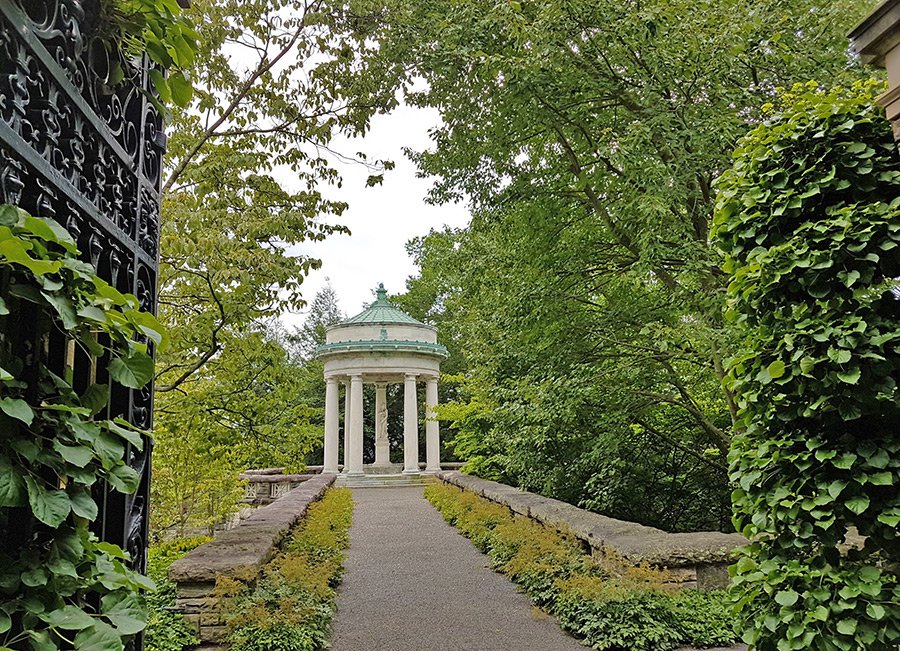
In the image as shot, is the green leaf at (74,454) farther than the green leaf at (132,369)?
No

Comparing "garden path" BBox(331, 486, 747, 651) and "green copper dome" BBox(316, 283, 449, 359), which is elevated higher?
"green copper dome" BBox(316, 283, 449, 359)

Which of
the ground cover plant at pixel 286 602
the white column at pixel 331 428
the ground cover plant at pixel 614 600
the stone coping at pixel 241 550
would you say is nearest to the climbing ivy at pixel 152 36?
the ground cover plant at pixel 614 600

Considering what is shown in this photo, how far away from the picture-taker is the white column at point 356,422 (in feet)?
79.7

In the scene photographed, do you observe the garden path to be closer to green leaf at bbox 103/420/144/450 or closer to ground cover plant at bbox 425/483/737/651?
ground cover plant at bbox 425/483/737/651

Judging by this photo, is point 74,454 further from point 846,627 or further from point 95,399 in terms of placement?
point 846,627

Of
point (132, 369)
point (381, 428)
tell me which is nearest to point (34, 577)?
point (132, 369)

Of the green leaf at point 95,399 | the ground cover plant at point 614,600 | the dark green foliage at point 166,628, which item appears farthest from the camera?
the ground cover plant at point 614,600

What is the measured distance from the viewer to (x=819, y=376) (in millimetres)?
3402

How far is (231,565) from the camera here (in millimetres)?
5414

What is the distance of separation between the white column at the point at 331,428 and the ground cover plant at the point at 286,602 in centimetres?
1591

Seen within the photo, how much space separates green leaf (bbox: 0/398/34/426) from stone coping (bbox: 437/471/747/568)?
4345 millimetres

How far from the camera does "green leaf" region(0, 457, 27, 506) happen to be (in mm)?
1242

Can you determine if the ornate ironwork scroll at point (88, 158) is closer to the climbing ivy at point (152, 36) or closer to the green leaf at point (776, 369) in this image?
the climbing ivy at point (152, 36)

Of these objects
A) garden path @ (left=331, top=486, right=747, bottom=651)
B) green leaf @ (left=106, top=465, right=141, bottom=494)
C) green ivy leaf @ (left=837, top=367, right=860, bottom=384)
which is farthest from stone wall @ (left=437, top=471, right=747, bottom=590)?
green leaf @ (left=106, top=465, right=141, bottom=494)
